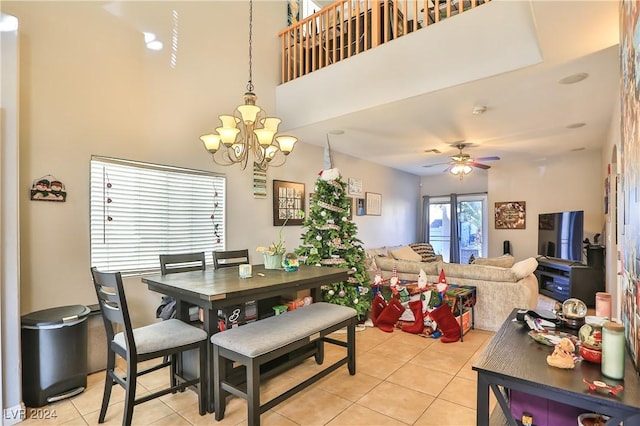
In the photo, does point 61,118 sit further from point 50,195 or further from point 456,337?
point 456,337

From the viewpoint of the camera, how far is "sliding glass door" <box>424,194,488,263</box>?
26.2ft

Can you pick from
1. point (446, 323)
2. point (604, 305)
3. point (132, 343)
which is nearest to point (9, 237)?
point (132, 343)

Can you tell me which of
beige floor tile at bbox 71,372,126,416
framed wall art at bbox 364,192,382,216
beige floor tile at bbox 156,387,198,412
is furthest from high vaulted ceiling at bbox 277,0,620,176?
beige floor tile at bbox 71,372,126,416

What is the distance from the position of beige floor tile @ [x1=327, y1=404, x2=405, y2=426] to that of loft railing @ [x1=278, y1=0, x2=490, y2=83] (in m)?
3.38

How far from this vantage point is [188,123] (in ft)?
12.2

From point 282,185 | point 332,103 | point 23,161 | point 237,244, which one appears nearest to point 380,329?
point 237,244

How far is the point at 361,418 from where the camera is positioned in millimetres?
2184

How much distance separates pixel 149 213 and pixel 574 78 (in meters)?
4.30

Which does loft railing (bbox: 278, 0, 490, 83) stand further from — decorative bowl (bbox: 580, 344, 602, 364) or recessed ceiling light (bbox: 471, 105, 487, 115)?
decorative bowl (bbox: 580, 344, 602, 364)

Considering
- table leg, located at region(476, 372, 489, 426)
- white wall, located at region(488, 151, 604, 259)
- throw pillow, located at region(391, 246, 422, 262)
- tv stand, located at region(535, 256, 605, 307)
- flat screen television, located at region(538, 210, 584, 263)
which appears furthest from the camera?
white wall, located at region(488, 151, 604, 259)

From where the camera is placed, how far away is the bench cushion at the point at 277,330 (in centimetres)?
203

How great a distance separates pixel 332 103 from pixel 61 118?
2723mm

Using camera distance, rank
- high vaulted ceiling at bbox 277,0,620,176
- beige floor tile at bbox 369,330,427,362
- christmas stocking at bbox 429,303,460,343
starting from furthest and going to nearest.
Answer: christmas stocking at bbox 429,303,460,343, beige floor tile at bbox 369,330,427,362, high vaulted ceiling at bbox 277,0,620,176

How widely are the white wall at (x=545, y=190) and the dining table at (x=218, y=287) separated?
5.79 m
